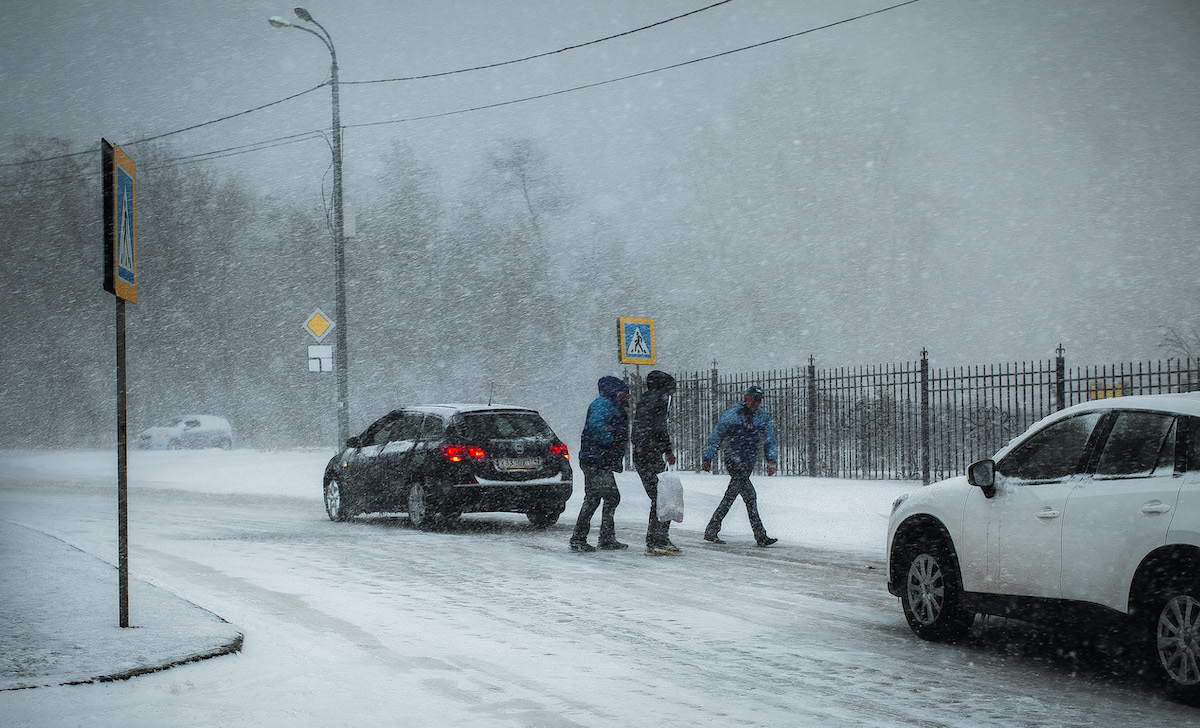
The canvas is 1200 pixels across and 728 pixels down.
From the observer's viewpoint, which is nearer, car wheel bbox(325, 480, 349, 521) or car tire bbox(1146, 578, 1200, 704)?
car tire bbox(1146, 578, 1200, 704)

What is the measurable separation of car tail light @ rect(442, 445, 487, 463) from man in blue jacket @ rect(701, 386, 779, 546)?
2771 mm

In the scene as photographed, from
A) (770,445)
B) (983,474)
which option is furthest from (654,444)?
(983,474)

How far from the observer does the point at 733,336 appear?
4931 centimetres

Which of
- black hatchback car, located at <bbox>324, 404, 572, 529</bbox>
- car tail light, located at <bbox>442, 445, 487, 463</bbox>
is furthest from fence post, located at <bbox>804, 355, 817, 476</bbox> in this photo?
car tail light, located at <bbox>442, 445, 487, 463</bbox>

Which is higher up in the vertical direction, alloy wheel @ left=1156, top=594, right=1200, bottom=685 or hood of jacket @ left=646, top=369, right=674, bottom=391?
hood of jacket @ left=646, top=369, right=674, bottom=391

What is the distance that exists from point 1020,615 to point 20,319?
48954mm

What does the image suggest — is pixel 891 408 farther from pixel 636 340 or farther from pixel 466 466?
pixel 466 466

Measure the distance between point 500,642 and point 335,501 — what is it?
9019 millimetres

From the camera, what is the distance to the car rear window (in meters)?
13.2

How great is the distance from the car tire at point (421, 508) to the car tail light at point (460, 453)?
20.2 inches

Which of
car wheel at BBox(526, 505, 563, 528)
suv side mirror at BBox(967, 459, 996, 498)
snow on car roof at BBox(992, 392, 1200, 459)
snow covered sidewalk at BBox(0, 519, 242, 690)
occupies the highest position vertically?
snow on car roof at BBox(992, 392, 1200, 459)

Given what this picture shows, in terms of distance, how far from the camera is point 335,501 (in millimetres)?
14977

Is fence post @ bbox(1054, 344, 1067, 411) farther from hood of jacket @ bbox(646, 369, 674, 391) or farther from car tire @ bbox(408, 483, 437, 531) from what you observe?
car tire @ bbox(408, 483, 437, 531)

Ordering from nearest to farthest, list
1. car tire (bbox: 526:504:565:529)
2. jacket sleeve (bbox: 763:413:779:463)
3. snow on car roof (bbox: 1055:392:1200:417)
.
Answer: snow on car roof (bbox: 1055:392:1200:417) < jacket sleeve (bbox: 763:413:779:463) < car tire (bbox: 526:504:565:529)
